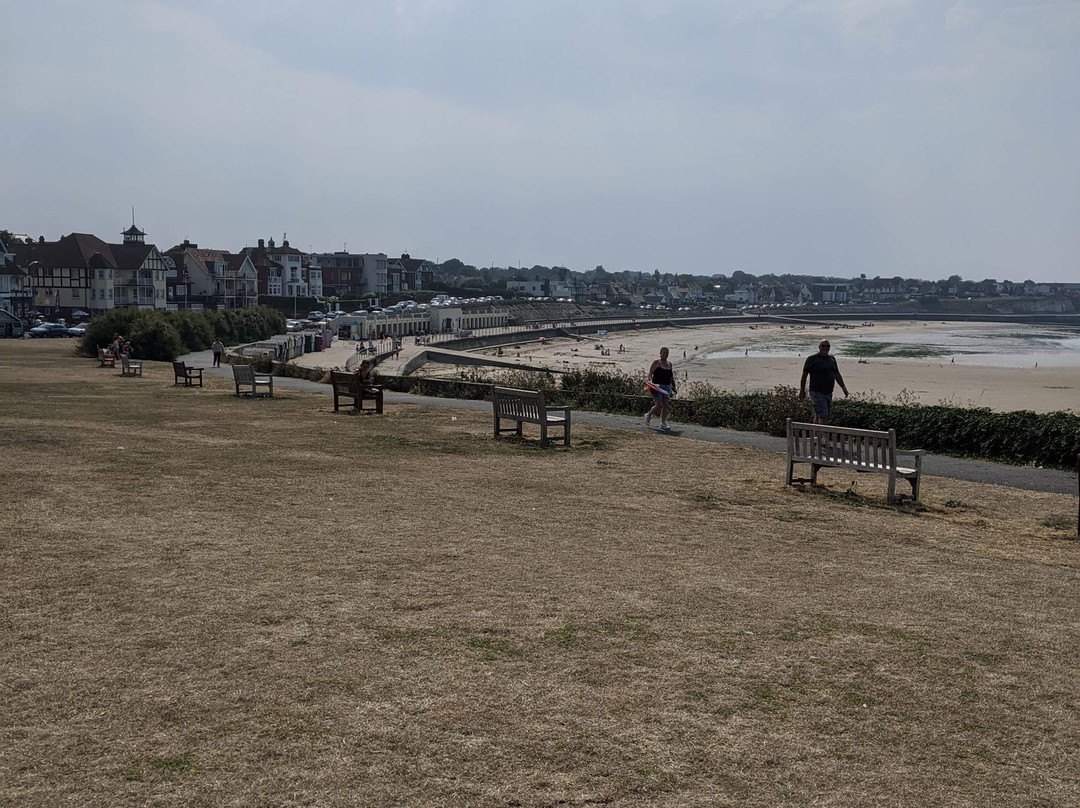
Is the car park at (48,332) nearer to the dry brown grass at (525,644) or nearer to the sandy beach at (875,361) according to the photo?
the sandy beach at (875,361)

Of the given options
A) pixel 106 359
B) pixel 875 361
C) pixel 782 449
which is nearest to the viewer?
pixel 782 449

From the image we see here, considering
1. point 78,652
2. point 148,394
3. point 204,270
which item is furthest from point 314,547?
point 204,270

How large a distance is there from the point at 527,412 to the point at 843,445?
5.20 metres

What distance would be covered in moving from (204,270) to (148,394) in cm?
8615

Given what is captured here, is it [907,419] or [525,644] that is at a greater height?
[907,419]

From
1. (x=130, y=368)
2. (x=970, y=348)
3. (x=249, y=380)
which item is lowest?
(x=970, y=348)

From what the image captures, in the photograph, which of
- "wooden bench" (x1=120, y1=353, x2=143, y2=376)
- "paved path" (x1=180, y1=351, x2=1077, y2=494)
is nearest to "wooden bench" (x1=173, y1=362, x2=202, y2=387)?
"wooden bench" (x1=120, y1=353, x2=143, y2=376)

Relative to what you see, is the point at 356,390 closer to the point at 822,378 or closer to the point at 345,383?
the point at 345,383

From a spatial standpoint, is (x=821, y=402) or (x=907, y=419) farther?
(x=907, y=419)

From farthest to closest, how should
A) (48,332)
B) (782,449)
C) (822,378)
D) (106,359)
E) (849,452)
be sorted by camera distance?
(48,332)
(106,359)
(782,449)
(822,378)
(849,452)

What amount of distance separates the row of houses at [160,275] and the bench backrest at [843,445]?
219 ft

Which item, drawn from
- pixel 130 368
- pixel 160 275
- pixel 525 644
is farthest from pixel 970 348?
pixel 525 644

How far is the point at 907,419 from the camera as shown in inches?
601

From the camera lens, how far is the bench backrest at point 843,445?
1064 centimetres
